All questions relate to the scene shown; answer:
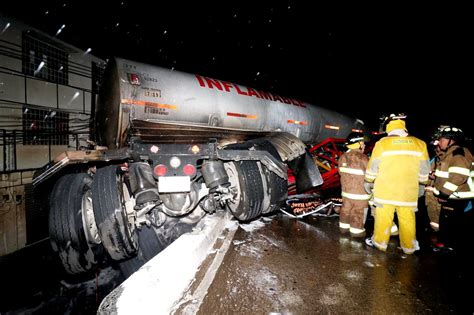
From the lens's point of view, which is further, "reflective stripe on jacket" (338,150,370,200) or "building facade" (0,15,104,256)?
"building facade" (0,15,104,256)

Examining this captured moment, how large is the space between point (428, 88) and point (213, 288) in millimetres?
18771

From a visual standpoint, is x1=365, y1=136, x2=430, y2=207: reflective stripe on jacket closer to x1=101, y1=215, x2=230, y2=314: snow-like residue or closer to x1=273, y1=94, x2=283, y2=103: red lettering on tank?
x1=101, y1=215, x2=230, y2=314: snow-like residue

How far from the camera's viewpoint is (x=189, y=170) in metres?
2.87

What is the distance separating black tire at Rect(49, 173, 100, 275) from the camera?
2.74 metres

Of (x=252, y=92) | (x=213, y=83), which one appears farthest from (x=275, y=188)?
(x=252, y=92)

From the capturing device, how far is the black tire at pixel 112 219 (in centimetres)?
254

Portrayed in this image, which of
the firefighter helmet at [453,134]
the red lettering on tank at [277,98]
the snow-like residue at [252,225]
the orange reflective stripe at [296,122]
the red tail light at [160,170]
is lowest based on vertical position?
the snow-like residue at [252,225]

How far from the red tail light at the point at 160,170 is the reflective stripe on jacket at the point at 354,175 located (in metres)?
2.90

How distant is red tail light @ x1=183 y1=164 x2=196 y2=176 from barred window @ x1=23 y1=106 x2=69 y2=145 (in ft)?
32.1

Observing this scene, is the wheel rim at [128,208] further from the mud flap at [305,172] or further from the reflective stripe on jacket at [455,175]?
the reflective stripe on jacket at [455,175]

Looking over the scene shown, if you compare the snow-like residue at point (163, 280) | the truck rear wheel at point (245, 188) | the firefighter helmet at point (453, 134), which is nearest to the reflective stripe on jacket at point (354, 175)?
the firefighter helmet at point (453, 134)

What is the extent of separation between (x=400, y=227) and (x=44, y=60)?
14.1 metres

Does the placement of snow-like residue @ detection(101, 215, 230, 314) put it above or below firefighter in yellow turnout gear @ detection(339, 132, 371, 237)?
below

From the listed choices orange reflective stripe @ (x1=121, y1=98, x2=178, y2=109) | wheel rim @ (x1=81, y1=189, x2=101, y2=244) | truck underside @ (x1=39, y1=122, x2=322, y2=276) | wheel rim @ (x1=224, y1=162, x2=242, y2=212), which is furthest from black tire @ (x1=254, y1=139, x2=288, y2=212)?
wheel rim @ (x1=81, y1=189, x2=101, y2=244)
